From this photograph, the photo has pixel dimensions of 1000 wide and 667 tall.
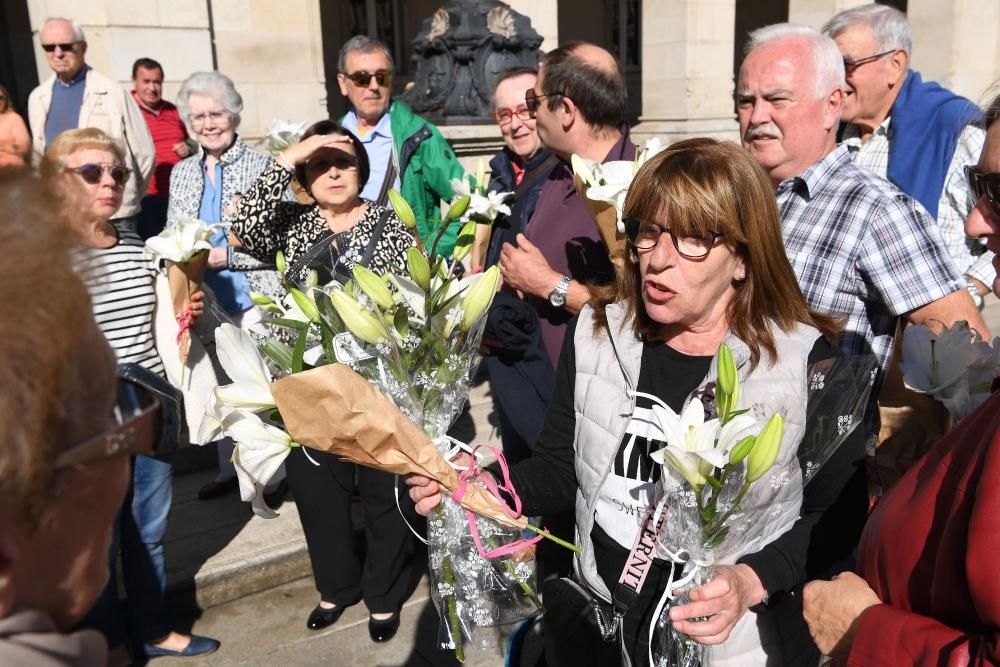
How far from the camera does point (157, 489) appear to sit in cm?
380

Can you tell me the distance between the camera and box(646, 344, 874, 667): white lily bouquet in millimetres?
1692

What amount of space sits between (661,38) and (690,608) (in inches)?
472

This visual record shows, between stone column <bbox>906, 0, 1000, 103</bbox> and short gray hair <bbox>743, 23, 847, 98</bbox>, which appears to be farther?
stone column <bbox>906, 0, 1000, 103</bbox>

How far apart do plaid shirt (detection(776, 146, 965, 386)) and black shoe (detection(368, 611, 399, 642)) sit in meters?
2.43

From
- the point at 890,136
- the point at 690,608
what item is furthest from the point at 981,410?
the point at 890,136

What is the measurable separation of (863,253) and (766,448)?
134 cm

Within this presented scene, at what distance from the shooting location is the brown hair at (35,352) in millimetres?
884

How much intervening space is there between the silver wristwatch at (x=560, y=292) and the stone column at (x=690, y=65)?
936cm

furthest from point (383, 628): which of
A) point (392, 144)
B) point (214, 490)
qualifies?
point (392, 144)

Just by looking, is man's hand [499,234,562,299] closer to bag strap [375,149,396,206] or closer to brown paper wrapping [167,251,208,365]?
brown paper wrapping [167,251,208,365]

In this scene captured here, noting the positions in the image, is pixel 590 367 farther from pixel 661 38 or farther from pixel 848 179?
pixel 661 38

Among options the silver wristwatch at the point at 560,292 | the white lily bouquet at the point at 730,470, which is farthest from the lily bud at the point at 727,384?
the silver wristwatch at the point at 560,292

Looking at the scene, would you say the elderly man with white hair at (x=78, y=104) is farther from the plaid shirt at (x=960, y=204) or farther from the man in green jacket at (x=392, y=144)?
the plaid shirt at (x=960, y=204)

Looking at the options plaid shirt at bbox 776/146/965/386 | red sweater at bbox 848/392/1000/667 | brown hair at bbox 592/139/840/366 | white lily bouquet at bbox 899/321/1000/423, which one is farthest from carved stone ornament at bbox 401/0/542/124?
red sweater at bbox 848/392/1000/667
